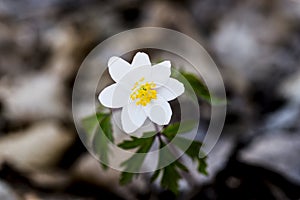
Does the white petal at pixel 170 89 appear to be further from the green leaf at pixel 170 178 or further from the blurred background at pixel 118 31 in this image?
the blurred background at pixel 118 31

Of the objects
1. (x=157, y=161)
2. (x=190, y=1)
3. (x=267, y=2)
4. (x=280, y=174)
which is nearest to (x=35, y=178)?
(x=157, y=161)

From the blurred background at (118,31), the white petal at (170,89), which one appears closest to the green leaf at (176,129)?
the white petal at (170,89)

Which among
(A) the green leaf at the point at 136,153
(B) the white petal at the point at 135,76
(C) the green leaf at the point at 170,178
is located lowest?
(C) the green leaf at the point at 170,178

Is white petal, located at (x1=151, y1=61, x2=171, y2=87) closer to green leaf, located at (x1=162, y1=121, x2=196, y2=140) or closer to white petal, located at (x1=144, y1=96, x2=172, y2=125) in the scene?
white petal, located at (x1=144, y1=96, x2=172, y2=125)

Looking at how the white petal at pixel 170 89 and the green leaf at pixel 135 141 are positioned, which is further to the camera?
the green leaf at pixel 135 141

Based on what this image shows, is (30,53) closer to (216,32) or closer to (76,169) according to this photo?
(216,32)

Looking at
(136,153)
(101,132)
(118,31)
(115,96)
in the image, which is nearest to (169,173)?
(136,153)

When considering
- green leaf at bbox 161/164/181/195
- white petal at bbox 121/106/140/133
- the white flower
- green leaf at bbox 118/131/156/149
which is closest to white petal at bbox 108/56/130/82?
the white flower
